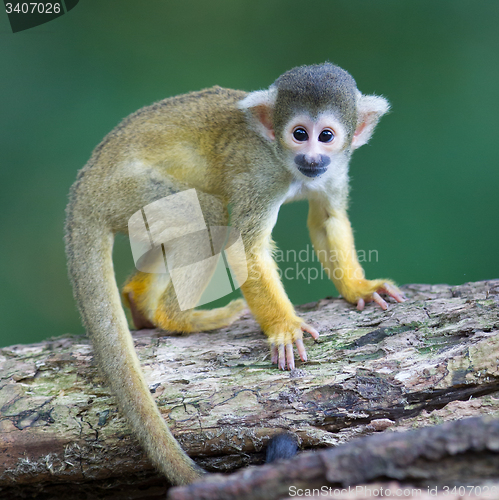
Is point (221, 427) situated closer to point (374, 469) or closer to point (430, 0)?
point (374, 469)

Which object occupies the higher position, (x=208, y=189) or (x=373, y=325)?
(x=208, y=189)

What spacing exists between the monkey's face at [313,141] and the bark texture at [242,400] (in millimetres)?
880

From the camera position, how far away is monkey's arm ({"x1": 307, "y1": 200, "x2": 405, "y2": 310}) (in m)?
2.74

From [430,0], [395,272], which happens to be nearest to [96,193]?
[395,272]

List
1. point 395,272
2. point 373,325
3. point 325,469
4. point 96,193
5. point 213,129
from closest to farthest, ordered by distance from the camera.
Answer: point 325,469 → point 373,325 → point 96,193 → point 213,129 → point 395,272

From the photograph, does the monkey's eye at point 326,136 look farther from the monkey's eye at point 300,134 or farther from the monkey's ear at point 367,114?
the monkey's ear at point 367,114

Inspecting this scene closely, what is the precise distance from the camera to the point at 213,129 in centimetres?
273

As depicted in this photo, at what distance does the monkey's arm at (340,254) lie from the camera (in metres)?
2.74

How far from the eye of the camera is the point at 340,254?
2.96 m

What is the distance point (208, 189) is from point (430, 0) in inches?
117

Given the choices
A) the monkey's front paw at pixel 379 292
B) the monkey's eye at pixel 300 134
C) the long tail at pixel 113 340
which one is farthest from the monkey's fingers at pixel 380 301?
the long tail at pixel 113 340

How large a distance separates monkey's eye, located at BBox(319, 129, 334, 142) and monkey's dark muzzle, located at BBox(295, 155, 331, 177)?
10 centimetres

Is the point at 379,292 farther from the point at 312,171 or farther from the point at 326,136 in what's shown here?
the point at 326,136

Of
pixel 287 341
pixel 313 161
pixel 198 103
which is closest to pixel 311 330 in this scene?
pixel 287 341
